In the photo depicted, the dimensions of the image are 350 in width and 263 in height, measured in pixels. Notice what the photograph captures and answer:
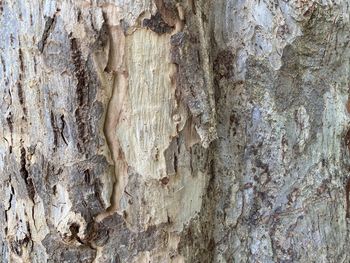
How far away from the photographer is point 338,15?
83 cm

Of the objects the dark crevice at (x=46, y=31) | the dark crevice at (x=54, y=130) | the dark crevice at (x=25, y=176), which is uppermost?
the dark crevice at (x=46, y=31)

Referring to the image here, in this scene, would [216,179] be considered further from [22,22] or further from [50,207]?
[22,22]

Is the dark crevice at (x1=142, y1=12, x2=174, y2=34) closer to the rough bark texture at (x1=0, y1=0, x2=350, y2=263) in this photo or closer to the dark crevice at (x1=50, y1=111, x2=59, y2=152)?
the rough bark texture at (x1=0, y1=0, x2=350, y2=263)

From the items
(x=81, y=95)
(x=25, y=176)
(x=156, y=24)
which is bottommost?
(x=25, y=176)

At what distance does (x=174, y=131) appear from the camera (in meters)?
0.75

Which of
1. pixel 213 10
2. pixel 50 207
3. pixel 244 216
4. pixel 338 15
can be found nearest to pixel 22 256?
pixel 50 207

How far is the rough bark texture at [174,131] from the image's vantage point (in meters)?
0.70

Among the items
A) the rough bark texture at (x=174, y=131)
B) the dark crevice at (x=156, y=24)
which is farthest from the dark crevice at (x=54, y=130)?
the dark crevice at (x=156, y=24)

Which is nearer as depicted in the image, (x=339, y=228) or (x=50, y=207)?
(x=50, y=207)

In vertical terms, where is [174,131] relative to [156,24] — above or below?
below

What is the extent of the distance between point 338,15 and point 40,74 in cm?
51

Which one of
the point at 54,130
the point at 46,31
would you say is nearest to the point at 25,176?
the point at 54,130

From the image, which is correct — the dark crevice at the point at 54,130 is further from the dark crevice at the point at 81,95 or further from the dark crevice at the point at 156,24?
the dark crevice at the point at 156,24

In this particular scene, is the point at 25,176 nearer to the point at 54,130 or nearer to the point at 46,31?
the point at 54,130
